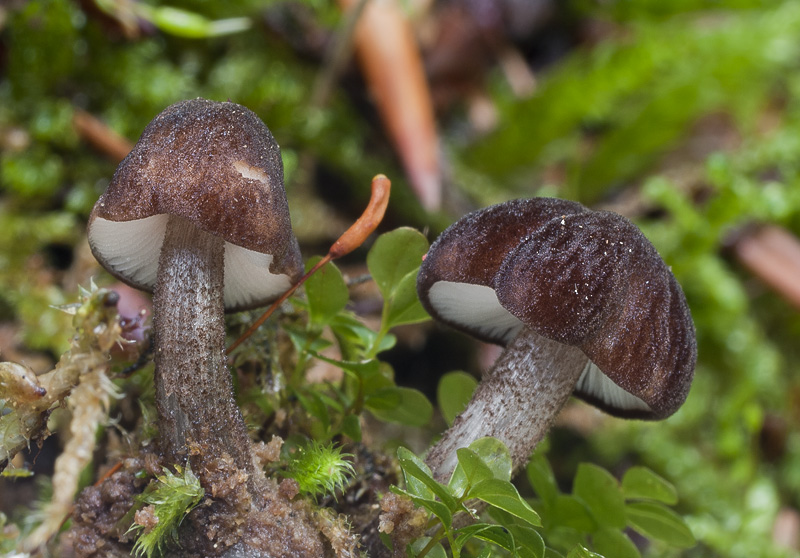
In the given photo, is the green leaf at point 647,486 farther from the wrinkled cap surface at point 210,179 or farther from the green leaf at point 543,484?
the wrinkled cap surface at point 210,179

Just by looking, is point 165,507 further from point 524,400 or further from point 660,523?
point 660,523

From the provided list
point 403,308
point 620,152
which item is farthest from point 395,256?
point 620,152

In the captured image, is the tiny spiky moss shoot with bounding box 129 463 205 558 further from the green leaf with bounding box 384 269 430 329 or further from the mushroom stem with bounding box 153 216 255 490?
the green leaf with bounding box 384 269 430 329

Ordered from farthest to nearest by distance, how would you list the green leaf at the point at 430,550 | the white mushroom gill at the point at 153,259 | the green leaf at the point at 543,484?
the green leaf at the point at 543,484 < the white mushroom gill at the point at 153,259 < the green leaf at the point at 430,550

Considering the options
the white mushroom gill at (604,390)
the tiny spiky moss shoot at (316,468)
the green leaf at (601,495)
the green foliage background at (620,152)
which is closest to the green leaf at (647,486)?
the green leaf at (601,495)

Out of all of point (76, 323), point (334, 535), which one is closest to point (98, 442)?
point (76, 323)

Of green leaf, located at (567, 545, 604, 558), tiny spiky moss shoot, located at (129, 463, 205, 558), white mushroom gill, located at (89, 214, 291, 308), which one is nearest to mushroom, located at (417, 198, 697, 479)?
green leaf, located at (567, 545, 604, 558)
